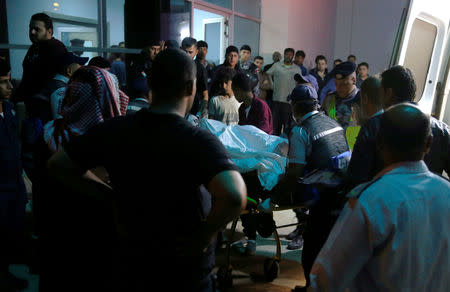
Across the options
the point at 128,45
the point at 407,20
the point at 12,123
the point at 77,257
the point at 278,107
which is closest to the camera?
the point at 77,257

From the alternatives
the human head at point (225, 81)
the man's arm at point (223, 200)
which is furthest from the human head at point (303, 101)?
the man's arm at point (223, 200)

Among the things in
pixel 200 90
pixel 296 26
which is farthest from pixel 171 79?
pixel 296 26

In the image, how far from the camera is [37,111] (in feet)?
11.9

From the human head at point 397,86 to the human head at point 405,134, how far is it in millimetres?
1019

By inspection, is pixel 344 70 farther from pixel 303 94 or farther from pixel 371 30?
pixel 371 30

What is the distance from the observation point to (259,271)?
3.96 metres

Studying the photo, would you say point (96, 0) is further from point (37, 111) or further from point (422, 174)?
point (422, 174)

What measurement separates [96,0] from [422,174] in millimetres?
6895

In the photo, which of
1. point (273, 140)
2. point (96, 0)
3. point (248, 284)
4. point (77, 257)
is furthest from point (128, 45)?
point (77, 257)

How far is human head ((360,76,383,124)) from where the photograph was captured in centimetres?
267

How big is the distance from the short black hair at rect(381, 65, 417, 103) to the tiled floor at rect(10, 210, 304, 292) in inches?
75.4

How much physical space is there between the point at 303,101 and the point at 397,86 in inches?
32.9

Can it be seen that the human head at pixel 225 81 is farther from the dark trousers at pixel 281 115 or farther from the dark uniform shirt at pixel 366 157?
the dark trousers at pixel 281 115

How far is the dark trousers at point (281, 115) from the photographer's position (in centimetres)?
819
